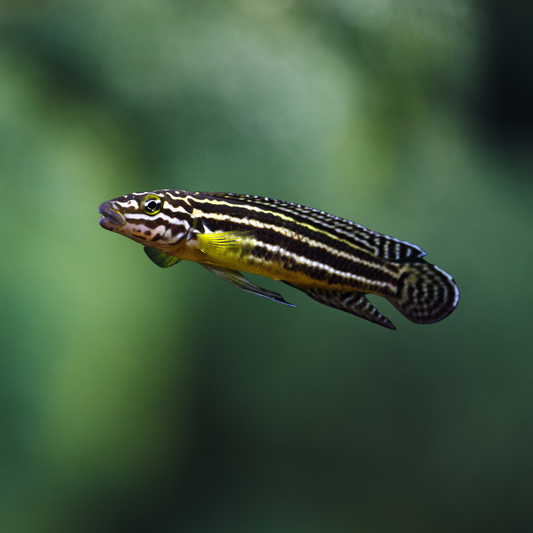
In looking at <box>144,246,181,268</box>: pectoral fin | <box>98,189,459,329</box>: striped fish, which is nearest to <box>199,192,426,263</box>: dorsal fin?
<box>98,189,459,329</box>: striped fish

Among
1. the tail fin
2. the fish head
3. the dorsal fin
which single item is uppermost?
the dorsal fin

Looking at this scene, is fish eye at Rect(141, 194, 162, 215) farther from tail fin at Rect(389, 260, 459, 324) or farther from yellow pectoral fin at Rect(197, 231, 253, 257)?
tail fin at Rect(389, 260, 459, 324)

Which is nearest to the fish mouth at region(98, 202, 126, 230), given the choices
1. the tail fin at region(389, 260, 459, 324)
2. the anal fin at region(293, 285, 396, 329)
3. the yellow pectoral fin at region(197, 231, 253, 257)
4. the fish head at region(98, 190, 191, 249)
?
the fish head at region(98, 190, 191, 249)

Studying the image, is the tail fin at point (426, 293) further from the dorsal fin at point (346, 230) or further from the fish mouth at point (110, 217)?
the fish mouth at point (110, 217)

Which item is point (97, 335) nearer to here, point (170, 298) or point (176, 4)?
point (170, 298)

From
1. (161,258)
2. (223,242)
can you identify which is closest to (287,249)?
(223,242)

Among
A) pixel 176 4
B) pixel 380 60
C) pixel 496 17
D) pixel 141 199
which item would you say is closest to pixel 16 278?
pixel 176 4

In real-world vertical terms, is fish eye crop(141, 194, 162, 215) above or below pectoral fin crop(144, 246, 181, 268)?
above

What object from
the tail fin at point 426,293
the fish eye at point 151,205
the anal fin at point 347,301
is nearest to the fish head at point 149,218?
the fish eye at point 151,205

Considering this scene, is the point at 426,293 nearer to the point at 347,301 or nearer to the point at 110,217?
the point at 347,301
